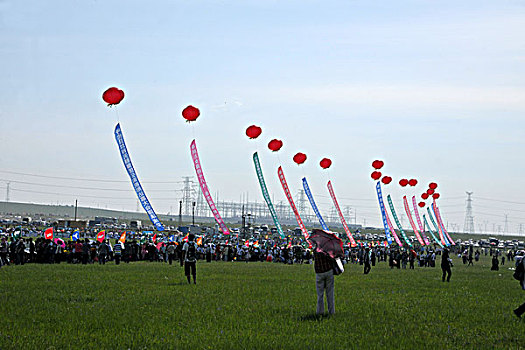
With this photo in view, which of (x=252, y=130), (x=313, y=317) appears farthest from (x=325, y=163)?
(x=313, y=317)

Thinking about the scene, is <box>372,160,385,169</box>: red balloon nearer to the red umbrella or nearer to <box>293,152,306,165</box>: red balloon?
<box>293,152,306,165</box>: red balloon

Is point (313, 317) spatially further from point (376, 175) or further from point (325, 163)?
point (376, 175)

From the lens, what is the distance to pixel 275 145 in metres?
39.3

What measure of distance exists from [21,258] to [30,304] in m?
21.6

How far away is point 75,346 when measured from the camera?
1011 centimetres

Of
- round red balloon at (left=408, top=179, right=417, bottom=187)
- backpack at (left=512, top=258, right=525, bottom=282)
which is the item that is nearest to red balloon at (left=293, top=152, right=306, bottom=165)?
round red balloon at (left=408, top=179, right=417, bottom=187)

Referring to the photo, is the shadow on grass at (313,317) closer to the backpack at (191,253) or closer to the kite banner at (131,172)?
the backpack at (191,253)

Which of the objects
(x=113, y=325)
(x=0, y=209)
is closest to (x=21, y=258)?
(x=113, y=325)

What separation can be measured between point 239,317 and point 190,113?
19.3 metres


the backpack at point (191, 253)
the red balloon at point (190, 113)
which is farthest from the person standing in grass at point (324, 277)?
the red balloon at point (190, 113)

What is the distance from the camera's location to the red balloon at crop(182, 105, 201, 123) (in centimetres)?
3160

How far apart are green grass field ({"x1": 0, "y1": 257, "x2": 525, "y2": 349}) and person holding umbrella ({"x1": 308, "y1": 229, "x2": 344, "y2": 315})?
1.86 ft

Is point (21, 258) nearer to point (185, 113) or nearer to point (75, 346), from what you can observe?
point (185, 113)

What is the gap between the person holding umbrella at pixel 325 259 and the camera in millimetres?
14203
